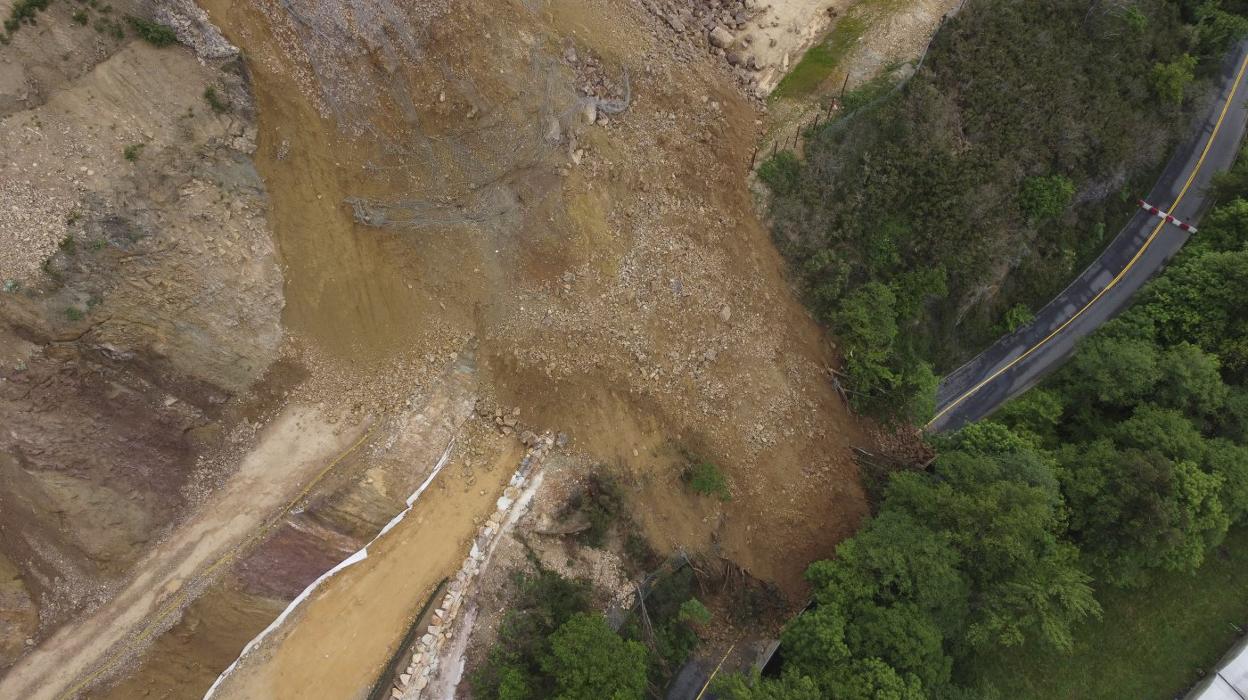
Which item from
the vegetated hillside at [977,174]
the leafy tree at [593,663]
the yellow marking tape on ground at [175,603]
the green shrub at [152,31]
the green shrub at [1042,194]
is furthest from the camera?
the green shrub at [1042,194]

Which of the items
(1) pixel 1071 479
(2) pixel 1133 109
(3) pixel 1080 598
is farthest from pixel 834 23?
(3) pixel 1080 598

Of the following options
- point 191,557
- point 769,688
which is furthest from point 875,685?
point 191,557

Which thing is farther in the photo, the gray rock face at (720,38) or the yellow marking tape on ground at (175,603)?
the gray rock face at (720,38)

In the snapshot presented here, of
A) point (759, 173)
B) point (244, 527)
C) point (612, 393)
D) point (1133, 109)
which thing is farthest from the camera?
point (1133, 109)

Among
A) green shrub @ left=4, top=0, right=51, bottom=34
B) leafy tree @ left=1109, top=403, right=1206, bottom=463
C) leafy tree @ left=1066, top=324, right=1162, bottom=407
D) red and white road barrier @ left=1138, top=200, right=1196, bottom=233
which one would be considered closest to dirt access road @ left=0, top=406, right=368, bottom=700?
green shrub @ left=4, top=0, right=51, bottom=34

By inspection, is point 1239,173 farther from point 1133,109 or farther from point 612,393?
point 612,393

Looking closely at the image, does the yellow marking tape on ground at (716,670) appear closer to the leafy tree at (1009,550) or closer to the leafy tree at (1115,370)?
the leafy tree at (1009,550)

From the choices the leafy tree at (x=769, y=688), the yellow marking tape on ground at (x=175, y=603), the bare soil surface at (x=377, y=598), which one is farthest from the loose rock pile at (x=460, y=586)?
the leafy tree at (x=769, y=688)
